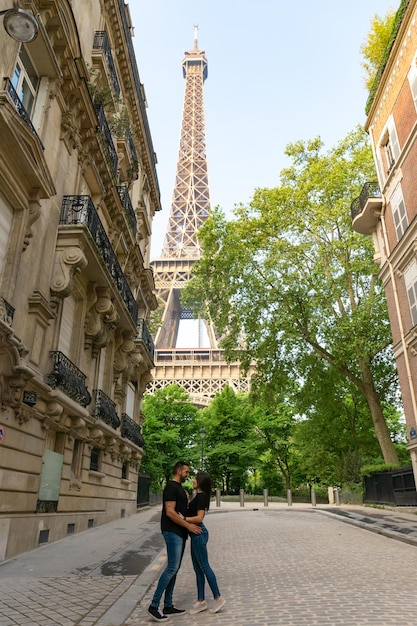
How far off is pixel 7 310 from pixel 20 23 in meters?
4.81

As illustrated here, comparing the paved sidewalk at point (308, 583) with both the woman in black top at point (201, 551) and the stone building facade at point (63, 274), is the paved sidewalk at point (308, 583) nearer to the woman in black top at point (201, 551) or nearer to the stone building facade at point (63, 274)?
the woman in black top at point (201, 551)

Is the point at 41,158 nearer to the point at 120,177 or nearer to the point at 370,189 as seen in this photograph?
the point at 120,177

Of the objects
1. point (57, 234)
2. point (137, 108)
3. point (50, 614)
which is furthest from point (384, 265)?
point (50, 614)

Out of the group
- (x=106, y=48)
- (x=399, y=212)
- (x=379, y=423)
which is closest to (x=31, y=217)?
(x=106, y=48)

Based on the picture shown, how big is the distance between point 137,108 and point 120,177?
17.2 ft

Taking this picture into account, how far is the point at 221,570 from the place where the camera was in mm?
8227

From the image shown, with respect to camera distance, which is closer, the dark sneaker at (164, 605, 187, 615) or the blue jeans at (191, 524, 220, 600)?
the dark sneaker at (164, 605, 187, 615)

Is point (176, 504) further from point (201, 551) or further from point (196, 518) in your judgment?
point (201, 551)

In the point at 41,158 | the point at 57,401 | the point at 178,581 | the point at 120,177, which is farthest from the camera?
the point at 120,177

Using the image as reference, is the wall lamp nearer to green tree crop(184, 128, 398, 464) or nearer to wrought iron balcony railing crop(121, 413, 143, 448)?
wrought iron balcony railing crop(121, 413, 143, 448)

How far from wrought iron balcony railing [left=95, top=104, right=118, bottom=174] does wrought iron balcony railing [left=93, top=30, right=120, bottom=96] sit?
2.32m

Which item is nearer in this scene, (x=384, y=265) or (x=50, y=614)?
(x=50, y=614)

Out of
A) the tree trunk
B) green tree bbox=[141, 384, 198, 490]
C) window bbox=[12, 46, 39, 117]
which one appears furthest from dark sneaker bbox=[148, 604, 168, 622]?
green tree bbox=[141, 384, 198, 490]

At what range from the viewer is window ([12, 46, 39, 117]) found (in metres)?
10.7
